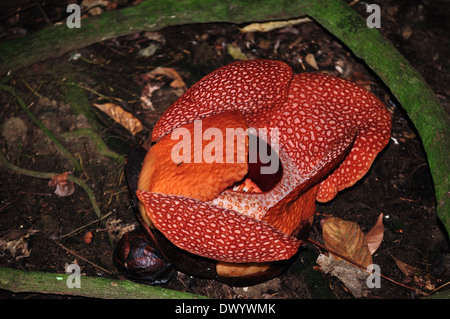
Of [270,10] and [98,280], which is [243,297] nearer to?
[98,280]

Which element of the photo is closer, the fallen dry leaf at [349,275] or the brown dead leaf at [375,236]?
the fallen dry leaf at [349,275]

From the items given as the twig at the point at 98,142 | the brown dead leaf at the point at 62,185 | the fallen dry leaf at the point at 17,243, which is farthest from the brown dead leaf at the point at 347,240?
the fallen dry leaf at the point at 17,243

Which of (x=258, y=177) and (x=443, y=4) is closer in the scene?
(x=258, y=177)

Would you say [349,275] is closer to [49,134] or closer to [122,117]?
[122,117]

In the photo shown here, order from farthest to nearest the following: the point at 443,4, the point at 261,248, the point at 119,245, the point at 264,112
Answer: the point at 443,4 < the point at 119,245 < the point at 264,112 < the point at 261,248

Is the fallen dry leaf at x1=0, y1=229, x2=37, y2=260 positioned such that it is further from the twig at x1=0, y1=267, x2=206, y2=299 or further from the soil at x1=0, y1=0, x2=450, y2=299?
the twig at x1=0, y1=267, x2=206, y2=299

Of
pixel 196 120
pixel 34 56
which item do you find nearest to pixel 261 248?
pixel 196 120

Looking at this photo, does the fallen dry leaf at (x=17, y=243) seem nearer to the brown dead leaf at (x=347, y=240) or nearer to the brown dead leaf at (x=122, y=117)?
the brown dead leaf at (x=122, y=117)
